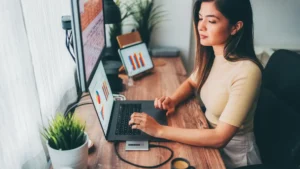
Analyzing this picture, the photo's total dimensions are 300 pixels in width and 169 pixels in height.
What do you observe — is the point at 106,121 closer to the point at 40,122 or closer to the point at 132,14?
the point at 40,122

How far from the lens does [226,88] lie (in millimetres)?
1247

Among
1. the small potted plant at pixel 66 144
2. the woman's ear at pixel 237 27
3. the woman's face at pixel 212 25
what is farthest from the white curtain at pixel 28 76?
the woman's ear at pixel 237 27

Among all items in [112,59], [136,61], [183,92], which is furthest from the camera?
[112,59]

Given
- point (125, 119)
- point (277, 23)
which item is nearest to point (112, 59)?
point (125, 119)

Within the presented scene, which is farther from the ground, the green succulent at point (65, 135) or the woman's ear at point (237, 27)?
the woman's ear at point (237, 27)

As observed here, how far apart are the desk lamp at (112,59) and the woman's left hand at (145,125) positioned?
1.44 feet

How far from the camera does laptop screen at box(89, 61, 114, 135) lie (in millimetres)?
1136

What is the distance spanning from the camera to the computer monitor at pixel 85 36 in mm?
973

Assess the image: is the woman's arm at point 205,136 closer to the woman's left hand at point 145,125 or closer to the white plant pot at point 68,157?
the woman's left hand at point 145,125

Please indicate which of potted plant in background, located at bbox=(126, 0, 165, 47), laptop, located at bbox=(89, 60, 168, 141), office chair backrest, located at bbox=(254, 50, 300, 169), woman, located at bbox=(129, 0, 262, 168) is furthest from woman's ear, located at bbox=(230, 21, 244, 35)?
potted plant in background, located at bbox=(126, 0, 165, 47)

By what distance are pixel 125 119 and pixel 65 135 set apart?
41cm

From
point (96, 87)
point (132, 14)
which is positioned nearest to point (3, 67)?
point (96, 87)

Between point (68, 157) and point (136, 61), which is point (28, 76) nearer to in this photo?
point (68, 157)

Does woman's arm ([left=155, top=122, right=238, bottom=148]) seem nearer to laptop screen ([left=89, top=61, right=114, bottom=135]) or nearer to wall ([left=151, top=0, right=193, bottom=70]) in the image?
laptop screen ([left=89, top=61, right=114, bottom=135])
